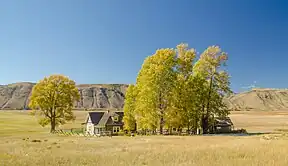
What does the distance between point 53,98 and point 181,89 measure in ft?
91.4

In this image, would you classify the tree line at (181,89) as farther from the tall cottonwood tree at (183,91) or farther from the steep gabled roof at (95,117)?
the steep gabled roof at (95,117)

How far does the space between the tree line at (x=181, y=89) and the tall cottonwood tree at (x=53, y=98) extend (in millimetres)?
19049

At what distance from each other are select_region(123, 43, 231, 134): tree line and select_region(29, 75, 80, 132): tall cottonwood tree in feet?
62.5

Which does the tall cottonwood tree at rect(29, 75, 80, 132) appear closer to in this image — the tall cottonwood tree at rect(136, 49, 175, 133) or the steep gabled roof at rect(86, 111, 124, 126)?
the steep gabled roof at rect(86, 111, 124, 126)

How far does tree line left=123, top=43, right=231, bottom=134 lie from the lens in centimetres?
4284

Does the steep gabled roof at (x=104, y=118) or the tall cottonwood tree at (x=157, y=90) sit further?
the steep gabled roof at (x=104, y=118)

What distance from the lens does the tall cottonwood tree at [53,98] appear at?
189 ft

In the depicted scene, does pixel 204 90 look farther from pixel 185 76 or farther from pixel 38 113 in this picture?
pixel 38 113

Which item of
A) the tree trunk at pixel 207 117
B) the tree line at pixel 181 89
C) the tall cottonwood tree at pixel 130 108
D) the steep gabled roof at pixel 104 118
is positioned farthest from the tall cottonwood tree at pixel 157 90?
the steep gabled roof at pixel 104 118

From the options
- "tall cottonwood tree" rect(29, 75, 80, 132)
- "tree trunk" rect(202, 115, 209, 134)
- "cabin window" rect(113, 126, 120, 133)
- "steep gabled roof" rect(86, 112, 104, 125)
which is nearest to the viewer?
"tree trunk" rect(202, 115, 209, 134)

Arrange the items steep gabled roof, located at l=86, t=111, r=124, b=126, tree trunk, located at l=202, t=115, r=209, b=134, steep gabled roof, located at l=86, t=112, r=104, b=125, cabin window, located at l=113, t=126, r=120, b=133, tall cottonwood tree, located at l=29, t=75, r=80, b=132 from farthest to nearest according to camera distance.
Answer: steep gabled roof, located at l=86, t=112, r=104, b=125 → cabin window, located at l=113, t=126, r=120, b=133 → steep gabled roof, located at l=86, t=111, r=124, b=126 → tall cottonwood tree, located at l=29, t=75, r=80, b=132 → tree trunk, located at l=202, t=115, r=209, b=134

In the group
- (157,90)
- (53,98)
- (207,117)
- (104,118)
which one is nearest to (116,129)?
(104,118)

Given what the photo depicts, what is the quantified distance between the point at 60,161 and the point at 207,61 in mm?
33598

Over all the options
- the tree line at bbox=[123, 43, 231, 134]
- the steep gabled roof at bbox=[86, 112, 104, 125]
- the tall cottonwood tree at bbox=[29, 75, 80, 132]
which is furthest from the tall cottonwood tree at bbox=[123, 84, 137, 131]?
the steep gabled roof at bbox=[86, 112, 104, 125]
